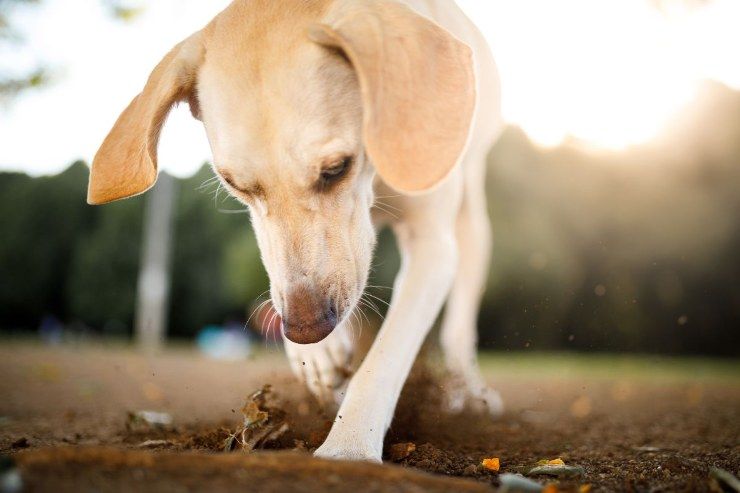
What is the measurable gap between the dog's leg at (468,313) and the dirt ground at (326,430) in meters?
0.21

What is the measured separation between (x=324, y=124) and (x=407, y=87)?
332 mm

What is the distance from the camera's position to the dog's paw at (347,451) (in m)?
2.23

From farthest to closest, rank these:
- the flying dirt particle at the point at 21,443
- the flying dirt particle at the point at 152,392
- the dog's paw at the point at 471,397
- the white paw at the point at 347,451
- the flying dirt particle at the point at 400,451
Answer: the flying dirt particle at the point at 152,392
the dog's paw at the point at 471,397
the flying dirt particle at the point at 21,443
the flying dirt particle at the point at 400,451
the white paw at the point at 347,451

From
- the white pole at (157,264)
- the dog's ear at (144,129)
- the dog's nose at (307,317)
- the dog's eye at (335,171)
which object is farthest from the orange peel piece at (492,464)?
the white pole at (157,264)

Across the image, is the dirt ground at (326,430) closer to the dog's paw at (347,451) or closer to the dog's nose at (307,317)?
the dog's paw at (347,451)

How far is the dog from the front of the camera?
2.44 metres

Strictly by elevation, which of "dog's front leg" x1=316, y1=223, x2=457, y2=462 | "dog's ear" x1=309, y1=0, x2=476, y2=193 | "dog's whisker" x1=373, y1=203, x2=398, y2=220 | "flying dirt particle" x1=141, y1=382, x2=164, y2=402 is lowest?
"flying dirt particle" x1=141, y1=382, x2=164, y2=402

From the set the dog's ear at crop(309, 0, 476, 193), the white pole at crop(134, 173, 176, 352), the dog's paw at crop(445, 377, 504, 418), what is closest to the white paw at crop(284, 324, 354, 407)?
the dog's paw at crop(445, 377, 504, 418)

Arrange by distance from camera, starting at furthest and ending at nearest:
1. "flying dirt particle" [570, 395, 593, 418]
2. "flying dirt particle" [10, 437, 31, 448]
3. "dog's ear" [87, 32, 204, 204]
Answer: "flying dirt particle" [570, 395, 593, 418], "dog's ear" [87, 32, 204, 204], "flying dirt particle" [10, 437, 31, 448]

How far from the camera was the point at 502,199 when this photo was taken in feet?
55.1

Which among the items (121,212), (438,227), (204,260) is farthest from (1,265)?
(438,227)

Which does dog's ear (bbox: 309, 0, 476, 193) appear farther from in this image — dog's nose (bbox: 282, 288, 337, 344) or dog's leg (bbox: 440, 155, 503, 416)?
dog's leg (bbox: 440, 155, 503, 416)

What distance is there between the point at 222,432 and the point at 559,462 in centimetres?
133

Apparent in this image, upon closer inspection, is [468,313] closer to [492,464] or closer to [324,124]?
[492,464]
